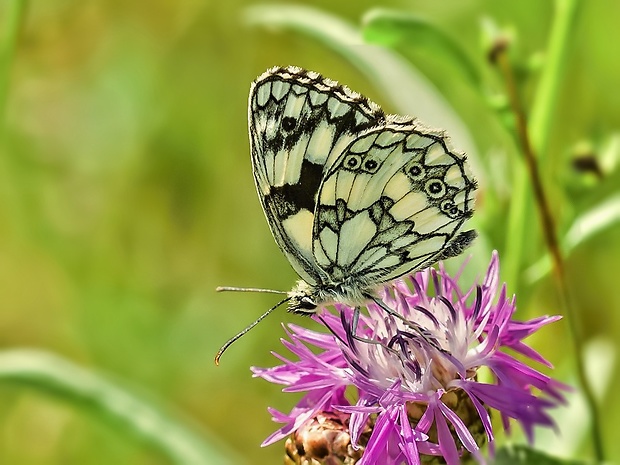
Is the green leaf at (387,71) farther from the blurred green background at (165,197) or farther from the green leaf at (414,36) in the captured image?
the blurred green background at (165,197)

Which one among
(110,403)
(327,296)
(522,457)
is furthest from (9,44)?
(522,457)

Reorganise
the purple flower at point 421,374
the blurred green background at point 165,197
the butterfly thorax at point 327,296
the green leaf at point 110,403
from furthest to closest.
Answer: the blurred green background at point 165,197
the green leaf at point 110,403
the butterfly thorax at point 327,296
the purple flower at point 421,374

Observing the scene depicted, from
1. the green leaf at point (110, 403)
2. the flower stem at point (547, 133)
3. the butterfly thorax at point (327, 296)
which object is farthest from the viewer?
the green leaf at point (110, 403)

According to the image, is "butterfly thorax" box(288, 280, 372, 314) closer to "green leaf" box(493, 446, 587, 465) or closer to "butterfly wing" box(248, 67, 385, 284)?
"butterfly wing" box(248, 67, 385, 284)

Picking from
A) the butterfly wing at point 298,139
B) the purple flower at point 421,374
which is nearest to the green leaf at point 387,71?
the butterfly wing at point 298,139

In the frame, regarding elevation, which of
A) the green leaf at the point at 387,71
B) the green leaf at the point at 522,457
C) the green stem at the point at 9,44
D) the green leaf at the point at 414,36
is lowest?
the green leaf at the point at 522,457

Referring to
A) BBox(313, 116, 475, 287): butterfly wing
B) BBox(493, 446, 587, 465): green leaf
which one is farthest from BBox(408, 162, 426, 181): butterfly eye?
BBox(493, 446, 587, 465): green leaf
